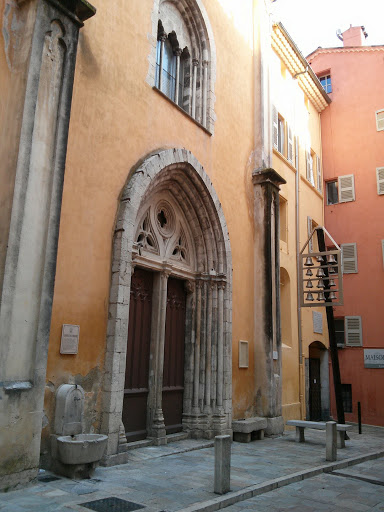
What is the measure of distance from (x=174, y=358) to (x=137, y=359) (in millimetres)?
1111

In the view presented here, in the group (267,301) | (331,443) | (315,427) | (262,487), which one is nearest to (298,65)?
(267,301)

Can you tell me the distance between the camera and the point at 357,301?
1614cm

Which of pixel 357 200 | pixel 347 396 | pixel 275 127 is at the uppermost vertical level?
pixel 275 127

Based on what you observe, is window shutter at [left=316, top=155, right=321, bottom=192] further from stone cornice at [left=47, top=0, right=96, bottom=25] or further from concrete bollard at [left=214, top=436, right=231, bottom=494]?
concrete bollard at [left=214, top=436, right=231, bottom=494]

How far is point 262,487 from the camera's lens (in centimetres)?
570

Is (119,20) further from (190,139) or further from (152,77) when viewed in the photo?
(190,139)

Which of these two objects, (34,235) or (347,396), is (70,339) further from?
(347,396)

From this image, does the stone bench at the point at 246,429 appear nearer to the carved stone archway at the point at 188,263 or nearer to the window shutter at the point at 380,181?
the carved stone archway at the point at 188,263

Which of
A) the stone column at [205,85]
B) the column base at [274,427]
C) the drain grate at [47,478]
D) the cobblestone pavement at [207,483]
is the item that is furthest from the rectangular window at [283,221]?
the drain grate at [47,478]

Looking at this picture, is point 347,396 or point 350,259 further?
point 350,259

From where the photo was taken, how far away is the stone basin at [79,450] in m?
5.50

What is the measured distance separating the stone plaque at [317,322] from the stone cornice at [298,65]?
7462 mm

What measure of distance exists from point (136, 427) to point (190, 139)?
5.23 metres

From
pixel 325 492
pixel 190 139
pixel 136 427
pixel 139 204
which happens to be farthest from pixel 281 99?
pixel 325 492
